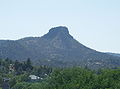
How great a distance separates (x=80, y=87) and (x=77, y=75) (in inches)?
519

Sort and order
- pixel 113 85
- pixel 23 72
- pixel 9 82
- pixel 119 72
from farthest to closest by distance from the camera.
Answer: pixel 23 72 → pixel 9 82 → pixel 119 72 → pixel 113 85

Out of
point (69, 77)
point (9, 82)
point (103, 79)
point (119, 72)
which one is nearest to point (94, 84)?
point (103, 79)

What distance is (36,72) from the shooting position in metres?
125

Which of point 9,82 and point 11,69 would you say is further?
point 11,69

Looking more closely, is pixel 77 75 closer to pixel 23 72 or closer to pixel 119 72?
pixel 119 72

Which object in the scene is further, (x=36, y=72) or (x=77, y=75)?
(x=36, y=72)

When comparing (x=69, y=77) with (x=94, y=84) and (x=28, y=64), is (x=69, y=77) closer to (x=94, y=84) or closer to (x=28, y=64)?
(x=94, y=84)

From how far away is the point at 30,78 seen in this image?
370 ft

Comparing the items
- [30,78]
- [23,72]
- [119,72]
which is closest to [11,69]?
[23,72]

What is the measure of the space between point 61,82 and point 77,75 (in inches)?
192

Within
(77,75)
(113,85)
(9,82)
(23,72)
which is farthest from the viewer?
(23,72)

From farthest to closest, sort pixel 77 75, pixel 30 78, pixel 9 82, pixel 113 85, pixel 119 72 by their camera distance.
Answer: pixel 30 78, pixel 9 82, pixel 77 75, pixel 119 72, pixel 113 85

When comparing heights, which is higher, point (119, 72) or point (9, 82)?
point (119, 72)

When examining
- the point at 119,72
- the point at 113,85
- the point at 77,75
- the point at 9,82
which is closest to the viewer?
the point at 113,85
